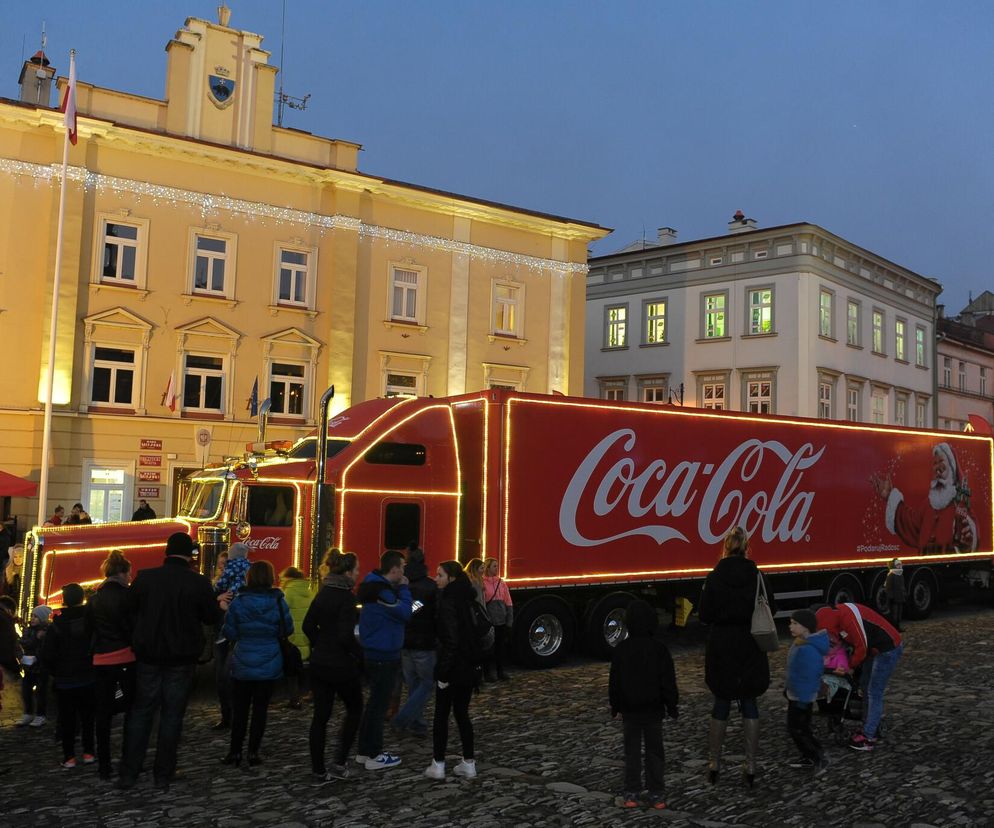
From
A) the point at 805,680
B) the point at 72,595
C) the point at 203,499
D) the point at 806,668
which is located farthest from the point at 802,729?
the point at 203,499

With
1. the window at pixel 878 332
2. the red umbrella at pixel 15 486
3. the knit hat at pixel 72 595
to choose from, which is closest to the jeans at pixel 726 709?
the knit hat at pixel 72 595

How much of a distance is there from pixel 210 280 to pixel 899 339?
31322 millimetres

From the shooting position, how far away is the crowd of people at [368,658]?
7.79 meters

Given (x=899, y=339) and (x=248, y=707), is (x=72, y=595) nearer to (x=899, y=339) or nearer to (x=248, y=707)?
(x=248, y=707)

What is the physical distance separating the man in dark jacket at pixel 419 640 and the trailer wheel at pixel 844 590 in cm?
1123

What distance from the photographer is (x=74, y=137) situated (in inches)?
850

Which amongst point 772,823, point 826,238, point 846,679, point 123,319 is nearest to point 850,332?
point 826,238

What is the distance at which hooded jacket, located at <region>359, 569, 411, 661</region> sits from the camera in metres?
8.55

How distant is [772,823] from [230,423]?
21.6m

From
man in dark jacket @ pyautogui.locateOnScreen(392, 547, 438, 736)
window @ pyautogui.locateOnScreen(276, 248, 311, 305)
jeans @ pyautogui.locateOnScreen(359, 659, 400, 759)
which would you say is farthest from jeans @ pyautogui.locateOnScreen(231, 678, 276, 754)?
window @ pyautogui.locateOnScreen(276, 248, 311, 305)

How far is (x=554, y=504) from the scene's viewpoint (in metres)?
14.3

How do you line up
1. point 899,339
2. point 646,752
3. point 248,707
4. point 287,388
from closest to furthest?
1. point 646,752
2. point 248,707
3. point 287,388
4. point 899,339

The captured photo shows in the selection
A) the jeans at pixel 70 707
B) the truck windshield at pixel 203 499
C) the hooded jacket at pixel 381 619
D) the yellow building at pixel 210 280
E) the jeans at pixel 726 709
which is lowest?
the jeans at pixel 70 707

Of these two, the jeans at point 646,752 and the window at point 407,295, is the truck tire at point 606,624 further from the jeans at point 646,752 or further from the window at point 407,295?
the window at point 407,295
